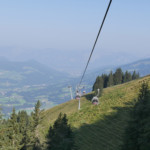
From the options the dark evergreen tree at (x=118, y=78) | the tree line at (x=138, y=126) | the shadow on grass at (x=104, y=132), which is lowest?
the shadow on grass at (x=104, y=132)

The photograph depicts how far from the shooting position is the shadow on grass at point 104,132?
35.7 meters

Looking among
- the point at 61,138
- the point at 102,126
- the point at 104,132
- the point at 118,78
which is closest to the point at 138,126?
the point at 61,138

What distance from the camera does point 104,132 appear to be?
41156 millimetres

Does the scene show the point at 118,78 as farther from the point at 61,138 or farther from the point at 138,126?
the point at 138,126

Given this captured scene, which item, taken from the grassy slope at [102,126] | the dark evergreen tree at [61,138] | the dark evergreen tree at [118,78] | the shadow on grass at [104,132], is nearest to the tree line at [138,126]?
the grassy slope at [102,126]

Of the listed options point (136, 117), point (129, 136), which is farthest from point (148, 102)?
point (129, 136)

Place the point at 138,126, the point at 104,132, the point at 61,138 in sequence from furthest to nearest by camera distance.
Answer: the point at 104,132 → the point at 61,138 → the point at 138,126

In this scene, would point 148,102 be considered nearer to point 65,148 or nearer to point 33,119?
point 65,148

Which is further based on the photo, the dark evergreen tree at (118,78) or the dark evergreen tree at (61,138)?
the dark evergreen tree at (118,78)

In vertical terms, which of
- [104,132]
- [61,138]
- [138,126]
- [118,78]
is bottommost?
[104,132]

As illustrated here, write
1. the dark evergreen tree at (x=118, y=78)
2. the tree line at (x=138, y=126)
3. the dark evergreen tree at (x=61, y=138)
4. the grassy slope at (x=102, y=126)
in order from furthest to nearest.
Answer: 1. the dark evergreen tree at (x=118, y=78)
2. the grassy slope at (x=102, y=126)
3. the dark evergreen tree at (x=61, y=138)
4. the tree line at (x=138, y=126)

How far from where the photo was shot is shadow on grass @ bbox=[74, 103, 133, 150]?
35656 mm

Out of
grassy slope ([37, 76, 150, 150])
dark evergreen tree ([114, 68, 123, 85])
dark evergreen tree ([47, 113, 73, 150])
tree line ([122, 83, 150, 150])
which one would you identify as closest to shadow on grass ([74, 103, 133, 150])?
grassy slope ([37, 76, 150, 150])

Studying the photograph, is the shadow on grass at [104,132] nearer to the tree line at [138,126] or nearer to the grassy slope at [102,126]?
the grassy slope at [102,126]
